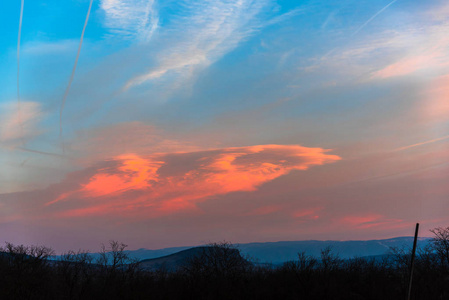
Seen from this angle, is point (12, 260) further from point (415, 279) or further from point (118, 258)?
point (415, 279)

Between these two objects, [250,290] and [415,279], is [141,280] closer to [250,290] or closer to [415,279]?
[250,290]

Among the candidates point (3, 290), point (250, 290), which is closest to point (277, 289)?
point (250, 290)

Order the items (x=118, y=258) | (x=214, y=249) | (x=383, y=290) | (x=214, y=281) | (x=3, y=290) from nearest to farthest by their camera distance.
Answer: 1. (x=3, y=290)
2. (x=383, y=290)
3. (x=214, y=281)
4. (x=118, y=258)
5. (x=214, y=249)

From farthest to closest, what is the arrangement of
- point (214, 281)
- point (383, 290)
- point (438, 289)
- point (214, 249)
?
point (214, 249)
point (214, 281)
point (383, 290)
point (438, 289)

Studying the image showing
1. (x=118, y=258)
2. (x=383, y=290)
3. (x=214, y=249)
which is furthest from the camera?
(x=214, y=249)

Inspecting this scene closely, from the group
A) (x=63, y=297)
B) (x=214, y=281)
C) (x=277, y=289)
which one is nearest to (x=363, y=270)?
(x=277, y=289)

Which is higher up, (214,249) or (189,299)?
(214,249)

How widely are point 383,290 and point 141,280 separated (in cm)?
4952

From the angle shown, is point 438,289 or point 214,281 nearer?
point 438,289

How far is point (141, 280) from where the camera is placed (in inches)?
3676

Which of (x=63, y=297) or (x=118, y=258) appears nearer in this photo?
(x=63, y=297)

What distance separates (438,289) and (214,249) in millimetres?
76450

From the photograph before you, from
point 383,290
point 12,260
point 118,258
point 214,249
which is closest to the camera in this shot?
point 383,290

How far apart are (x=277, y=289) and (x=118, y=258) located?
190 ft
